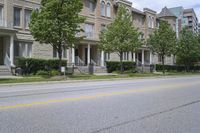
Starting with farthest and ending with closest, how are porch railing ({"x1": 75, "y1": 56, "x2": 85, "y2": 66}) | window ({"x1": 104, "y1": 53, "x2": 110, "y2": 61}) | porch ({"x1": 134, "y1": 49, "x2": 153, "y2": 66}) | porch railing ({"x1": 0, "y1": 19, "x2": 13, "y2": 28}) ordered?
1. porch ({"x1": 134, "y1": 49, "x2": 153, "y2": 66})
2. window ({"x1": 104, "y1": 53, "x2": 110, "y2": 61})
3. porch railing ({"x1": 75, "y1": 56, "x2": 85, "y2": 66})
4. porch railing ({"x1": 0, "y1": 19, "x2": 13, "y2": 28})

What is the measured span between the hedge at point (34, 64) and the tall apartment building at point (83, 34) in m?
1.02

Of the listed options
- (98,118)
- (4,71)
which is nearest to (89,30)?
(4,71)

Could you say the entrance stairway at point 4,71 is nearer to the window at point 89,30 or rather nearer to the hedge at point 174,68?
the window at point 89,30

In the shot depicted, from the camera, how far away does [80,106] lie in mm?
9633

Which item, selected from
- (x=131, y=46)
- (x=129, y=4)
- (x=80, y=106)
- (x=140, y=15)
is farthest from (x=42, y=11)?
(x=140, y=15)

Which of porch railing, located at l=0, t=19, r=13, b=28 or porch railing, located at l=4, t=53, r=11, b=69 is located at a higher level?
porch railing, located at l=0, t=19, r=13, b=28

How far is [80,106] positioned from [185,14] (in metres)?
153

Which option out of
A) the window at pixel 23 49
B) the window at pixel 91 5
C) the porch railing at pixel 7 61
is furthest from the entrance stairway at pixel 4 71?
the window at pixel 91 5

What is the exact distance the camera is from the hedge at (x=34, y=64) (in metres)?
30.6

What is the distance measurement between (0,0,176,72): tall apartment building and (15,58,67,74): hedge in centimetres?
102

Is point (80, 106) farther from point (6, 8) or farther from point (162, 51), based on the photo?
point (162, 51)

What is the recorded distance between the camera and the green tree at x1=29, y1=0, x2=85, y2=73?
2592 cm

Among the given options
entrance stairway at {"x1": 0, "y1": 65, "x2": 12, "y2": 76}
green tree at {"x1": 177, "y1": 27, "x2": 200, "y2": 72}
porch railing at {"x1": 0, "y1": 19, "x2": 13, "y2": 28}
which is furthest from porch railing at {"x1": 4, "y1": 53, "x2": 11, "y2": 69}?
green tree at {"x1": 177, "y1": 27, "x2": 200, "y2": 72}

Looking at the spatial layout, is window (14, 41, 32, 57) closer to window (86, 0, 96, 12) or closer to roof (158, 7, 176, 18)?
window (86, 0, 96, 12)
